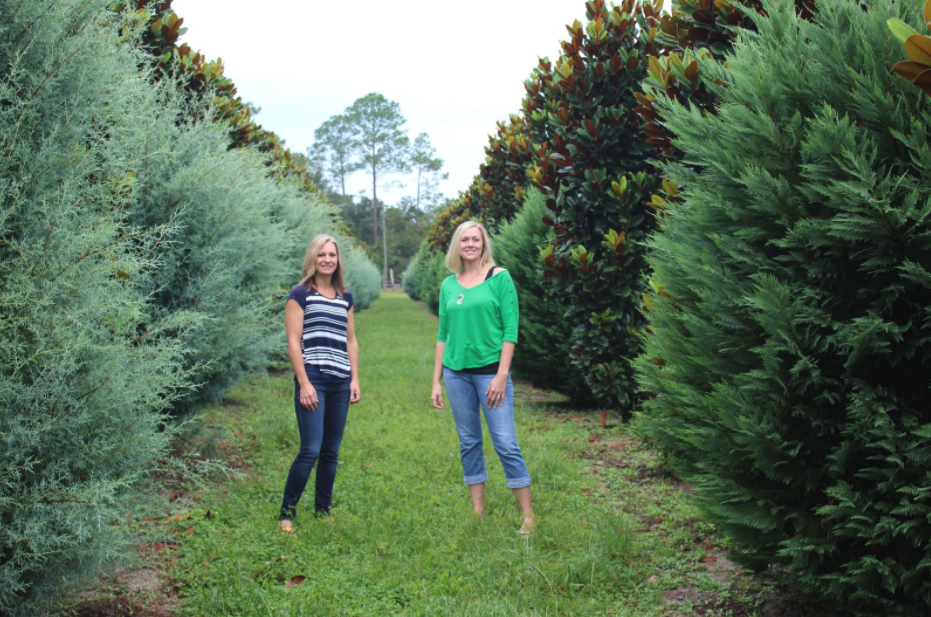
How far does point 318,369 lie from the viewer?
14.7ft

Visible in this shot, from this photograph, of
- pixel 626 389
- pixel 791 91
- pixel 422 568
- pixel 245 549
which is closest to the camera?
pixel 791 91

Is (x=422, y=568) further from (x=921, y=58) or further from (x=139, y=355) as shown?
(x=921, y=58)

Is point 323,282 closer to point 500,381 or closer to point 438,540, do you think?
point 500,381

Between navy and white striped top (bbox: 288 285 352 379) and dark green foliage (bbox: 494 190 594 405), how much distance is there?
3.85 meters

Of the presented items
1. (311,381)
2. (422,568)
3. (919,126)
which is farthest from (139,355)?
(919,126)

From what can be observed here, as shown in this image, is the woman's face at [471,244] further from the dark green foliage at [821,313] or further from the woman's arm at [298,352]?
the dark green foliage at [821,313]

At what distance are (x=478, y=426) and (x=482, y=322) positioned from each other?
701mm

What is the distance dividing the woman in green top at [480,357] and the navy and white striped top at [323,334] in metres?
0.75

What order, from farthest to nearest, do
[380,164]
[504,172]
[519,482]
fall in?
[380,164]
[504,172]
[519,482]

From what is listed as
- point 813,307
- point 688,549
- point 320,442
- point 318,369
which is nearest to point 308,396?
point 318,369

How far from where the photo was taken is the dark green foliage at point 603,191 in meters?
7.11

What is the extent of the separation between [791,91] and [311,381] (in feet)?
10.8

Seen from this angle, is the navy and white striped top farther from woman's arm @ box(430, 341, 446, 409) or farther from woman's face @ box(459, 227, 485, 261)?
woman's face @ box(459, 227, 485, 261)

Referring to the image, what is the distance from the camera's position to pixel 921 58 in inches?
89.3
